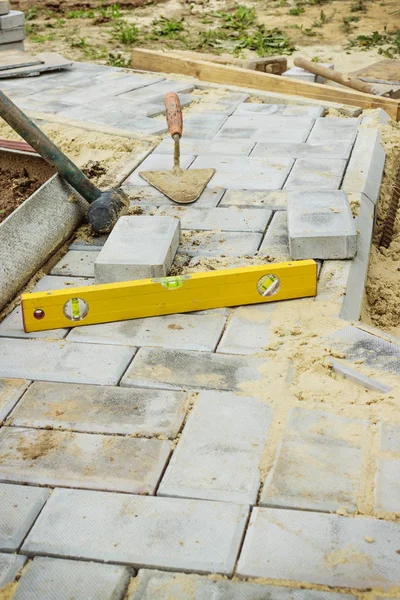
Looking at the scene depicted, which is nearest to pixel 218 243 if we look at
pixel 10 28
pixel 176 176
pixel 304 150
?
pixel 176 176

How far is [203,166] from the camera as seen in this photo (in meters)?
6.06

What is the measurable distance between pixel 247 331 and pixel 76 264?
130 cm

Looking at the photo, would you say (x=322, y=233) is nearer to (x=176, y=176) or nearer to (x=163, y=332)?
(x=163, y=332)

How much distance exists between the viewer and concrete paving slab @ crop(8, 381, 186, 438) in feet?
10.8

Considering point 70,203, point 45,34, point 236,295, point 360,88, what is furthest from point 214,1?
point 236,295

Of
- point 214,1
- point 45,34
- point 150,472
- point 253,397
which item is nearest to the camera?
point 150,472

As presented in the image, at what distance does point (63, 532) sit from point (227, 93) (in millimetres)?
5873

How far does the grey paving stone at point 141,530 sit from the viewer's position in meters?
2.64

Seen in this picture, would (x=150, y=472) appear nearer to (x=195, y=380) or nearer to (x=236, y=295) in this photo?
(x=195, y=380)

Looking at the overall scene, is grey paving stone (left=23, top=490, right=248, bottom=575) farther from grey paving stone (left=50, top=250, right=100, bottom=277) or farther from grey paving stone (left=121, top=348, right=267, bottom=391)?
grey paving stone (left=50, top=250, right=100, bottom=277)

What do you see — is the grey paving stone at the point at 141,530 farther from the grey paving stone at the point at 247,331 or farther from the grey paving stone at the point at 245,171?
the grey paving stone at the point at 245,171

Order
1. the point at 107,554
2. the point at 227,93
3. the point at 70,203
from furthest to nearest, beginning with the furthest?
the point at 227,93
the point at 70,203
the point at 107,554

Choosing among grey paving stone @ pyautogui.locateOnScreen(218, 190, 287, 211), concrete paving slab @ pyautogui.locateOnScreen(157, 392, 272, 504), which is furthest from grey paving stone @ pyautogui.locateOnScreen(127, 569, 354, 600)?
grey paving stone @ pyautogui.locateOnScreen(218, 190, 287, 211)

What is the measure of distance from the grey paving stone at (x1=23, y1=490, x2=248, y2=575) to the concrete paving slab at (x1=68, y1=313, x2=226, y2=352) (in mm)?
1107
